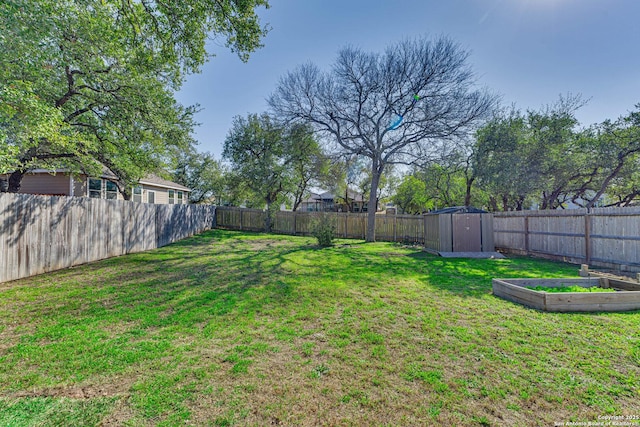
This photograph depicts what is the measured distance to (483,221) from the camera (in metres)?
10.0

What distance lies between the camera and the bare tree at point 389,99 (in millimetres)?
12273

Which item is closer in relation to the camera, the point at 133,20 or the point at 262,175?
the point at 133,20

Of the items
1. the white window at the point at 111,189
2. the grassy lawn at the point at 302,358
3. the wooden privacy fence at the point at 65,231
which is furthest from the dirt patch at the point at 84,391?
the white window at the point at 111,189

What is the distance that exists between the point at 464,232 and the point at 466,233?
0.28 ft

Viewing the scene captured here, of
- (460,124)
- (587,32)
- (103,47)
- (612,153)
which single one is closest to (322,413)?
(103,47)

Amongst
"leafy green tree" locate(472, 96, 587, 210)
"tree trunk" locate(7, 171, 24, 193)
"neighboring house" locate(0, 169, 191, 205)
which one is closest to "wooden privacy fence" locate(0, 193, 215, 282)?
"neighboring house" locate(0, 169, 191, 205)

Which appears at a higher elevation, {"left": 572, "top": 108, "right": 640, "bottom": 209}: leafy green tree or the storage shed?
{"left": 572, "top": 108, "right": 640, "bottom": 209}: leafy green tree

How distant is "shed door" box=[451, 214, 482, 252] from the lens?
9844 millimetres

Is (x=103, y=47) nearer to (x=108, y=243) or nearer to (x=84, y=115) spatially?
(x=84, y=115)

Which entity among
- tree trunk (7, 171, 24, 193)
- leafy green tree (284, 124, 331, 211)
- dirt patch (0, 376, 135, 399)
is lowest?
dirt patch (0, 376, 135, 399)

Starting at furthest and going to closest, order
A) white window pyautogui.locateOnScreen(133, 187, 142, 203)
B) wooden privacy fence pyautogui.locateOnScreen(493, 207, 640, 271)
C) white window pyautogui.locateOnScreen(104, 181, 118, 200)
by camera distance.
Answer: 1. white window pyautogui.locateOnScreen(133, 187, 142, 203)
2. white window pyautogui.locateOnScreen(104, 181, 118, 200)
3. wooden privacy fence pyautogui.locateOnScreen(493, 207, 640, 271)

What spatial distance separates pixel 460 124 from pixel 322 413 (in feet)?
45.0

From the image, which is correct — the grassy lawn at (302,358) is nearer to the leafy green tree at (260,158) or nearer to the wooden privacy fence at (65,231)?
the wooden privacy fence at (65,231)

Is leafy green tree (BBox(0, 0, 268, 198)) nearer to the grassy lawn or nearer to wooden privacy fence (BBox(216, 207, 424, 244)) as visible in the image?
the grassy lawn
